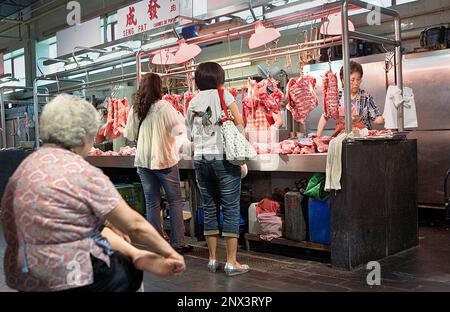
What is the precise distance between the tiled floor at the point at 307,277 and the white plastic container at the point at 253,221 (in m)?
0.30

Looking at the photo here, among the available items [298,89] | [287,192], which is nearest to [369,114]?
[298,89]

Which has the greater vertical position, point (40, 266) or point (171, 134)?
point (171, 134)

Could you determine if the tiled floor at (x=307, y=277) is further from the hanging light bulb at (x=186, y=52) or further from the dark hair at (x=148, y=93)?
the hanging light bulb at (x=186, y=52)

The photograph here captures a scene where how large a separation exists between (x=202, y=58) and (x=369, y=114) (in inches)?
243

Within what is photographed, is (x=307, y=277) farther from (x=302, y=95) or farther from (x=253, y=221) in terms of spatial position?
(x=302, y=95)

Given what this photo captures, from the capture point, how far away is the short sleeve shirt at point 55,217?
212 centimetres

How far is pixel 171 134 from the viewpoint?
17.1 feet

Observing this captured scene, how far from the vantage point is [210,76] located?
4.59 metres

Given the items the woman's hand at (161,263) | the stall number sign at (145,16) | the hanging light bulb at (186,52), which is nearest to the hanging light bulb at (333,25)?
the hanging light bulb at (186,52)

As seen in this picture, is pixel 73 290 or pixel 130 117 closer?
pixel 73 290

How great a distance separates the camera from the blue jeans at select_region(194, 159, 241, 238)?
458 cm

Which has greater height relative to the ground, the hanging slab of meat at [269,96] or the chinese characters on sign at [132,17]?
the chinese characters on sign at [132,17]
